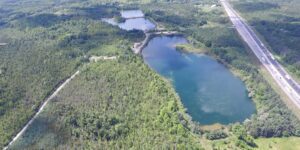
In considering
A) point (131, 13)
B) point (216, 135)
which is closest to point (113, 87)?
point (216, 135)

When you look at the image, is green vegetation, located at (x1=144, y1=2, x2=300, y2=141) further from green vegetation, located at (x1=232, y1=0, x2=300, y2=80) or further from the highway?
green vegetation, located at (x1=232, y1=0, x2=300, y2=80)

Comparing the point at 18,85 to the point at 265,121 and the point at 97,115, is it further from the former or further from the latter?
the point at 265,121

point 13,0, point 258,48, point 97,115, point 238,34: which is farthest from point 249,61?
point 13,0

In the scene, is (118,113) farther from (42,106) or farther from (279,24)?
(279,24)

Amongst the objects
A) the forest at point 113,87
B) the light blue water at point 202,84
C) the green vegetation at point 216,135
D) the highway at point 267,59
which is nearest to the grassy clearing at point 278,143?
the forest at point 113,87

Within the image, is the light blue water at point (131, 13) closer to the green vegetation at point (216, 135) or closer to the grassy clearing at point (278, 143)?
the green vegetation at point (216, 135)

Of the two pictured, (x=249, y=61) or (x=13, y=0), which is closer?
(x=249, y=61)
